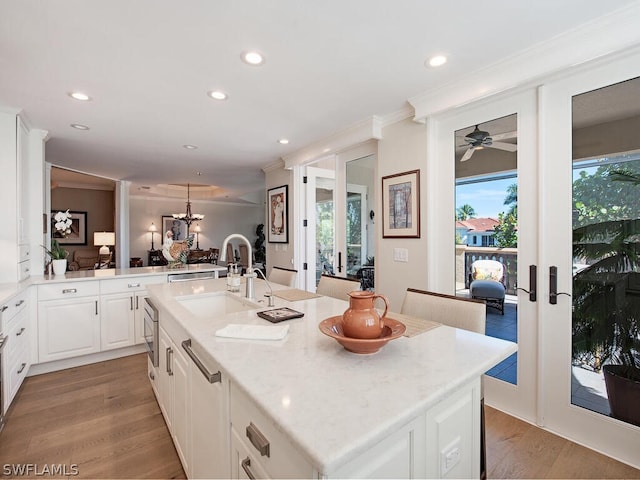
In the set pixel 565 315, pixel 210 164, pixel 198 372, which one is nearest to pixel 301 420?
pixel 198 372

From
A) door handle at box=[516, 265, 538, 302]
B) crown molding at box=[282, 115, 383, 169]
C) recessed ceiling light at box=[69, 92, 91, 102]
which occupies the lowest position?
door handle at box=[516, 265, 538, 302]

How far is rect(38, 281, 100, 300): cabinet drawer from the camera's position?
304cm

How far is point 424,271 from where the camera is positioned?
282 cm

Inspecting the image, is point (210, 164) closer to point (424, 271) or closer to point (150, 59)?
point (150, 59)

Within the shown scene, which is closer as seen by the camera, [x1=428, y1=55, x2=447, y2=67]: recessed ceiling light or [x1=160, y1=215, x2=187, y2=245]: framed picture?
[x1=428, y1=55, x2=447, y2=67]: recessed ceiling light

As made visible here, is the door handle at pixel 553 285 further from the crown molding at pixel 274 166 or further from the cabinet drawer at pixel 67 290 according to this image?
the cabinet drawer at pixel 67 290

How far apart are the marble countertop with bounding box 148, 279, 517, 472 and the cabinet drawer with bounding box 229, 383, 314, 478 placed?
0.06 metres

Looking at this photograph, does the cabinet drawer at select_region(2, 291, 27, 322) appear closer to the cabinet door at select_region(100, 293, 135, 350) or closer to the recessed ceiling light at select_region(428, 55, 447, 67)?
the cabinet door at select_region(100, 293, 135, 350)

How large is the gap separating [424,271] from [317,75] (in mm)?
1824

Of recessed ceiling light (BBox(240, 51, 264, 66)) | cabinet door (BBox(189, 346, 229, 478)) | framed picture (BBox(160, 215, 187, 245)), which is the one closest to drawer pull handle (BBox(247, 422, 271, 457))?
cabinet door (BBox(189, 346, 229, 478))

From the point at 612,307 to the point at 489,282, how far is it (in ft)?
2.42

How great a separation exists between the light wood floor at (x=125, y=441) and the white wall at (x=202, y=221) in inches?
277

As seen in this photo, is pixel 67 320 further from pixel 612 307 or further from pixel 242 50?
pixel 612 307

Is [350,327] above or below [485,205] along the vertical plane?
below
